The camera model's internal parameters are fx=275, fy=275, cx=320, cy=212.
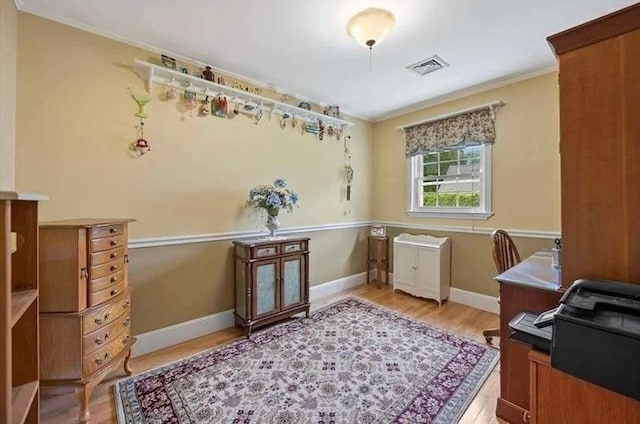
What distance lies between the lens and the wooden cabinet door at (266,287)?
261 cm

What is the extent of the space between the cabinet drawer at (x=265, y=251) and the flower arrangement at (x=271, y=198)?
34 centimetres

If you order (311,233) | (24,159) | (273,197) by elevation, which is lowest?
(311,233)

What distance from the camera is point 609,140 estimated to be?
1012mm

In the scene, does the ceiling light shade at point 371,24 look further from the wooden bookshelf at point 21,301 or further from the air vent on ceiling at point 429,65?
the wooden bookshelf at point 21,301

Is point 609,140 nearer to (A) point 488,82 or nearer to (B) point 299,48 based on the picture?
(B) point 299,48

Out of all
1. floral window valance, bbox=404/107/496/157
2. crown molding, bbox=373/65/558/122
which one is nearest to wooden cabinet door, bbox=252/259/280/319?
floral window valance, bbox=404/107/496/157

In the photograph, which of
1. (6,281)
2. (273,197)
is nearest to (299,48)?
(273,197)

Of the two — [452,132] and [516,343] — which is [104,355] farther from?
[452,132]

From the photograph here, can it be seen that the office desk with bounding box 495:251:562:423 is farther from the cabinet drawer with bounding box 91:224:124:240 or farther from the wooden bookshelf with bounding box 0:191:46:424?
the cabinet drawer with bounding box 91:224:124:240

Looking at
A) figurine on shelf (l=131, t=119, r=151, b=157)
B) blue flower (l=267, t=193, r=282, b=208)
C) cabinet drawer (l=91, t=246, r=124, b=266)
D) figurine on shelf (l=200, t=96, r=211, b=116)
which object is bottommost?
cabinet drawer (l=91, t=246, r=124, b=266)

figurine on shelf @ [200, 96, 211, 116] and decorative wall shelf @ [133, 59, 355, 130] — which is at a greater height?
decorative wall shelf @ [133, 59, 355, 130]

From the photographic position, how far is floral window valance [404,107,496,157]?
10.3ft

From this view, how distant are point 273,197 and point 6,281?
202 cm

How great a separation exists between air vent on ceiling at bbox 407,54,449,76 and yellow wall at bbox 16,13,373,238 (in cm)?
158
